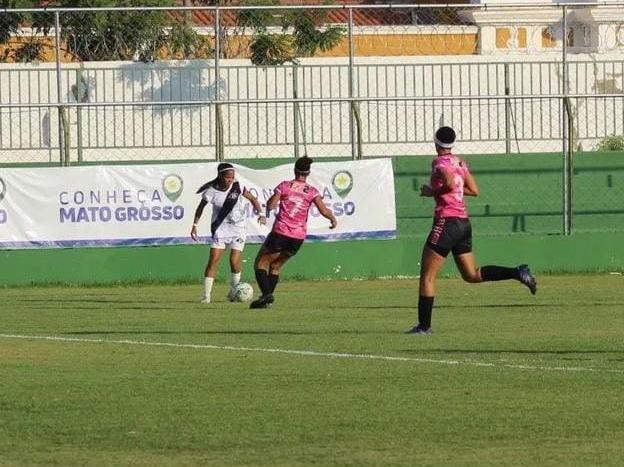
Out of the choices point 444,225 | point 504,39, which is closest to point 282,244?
point 444,225

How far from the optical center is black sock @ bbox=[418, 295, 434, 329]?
1574 cm

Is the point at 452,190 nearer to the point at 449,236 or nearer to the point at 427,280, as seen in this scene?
the point at 449,236

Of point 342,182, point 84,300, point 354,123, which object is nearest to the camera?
point 84,300

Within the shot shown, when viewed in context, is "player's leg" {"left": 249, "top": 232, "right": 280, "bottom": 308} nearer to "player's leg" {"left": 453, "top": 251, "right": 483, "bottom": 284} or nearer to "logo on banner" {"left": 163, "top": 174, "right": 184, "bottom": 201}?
"player's leg" {"left": 453, "top": 251, "right": 483, "bottom": 284}

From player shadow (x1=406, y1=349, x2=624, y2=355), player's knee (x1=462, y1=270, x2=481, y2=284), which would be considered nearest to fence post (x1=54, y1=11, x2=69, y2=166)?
player's knee (x1=462, y1=270, x2=481, y2=284)

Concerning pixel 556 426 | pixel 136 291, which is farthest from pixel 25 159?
pixel 556 426

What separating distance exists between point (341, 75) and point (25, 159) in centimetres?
645

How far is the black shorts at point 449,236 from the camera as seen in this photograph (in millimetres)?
15859

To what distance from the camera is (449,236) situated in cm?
1591

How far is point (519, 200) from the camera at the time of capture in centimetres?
2823

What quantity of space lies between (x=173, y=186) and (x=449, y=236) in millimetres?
11459

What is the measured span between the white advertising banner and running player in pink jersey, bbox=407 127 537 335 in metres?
10.9

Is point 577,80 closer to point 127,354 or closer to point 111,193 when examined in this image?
point 111,193

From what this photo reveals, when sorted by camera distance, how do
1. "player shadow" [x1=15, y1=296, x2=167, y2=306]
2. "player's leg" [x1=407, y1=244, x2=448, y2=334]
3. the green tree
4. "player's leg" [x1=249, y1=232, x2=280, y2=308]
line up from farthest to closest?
the green tree → "player shadow" [x1=15, y1=296, x2=167, y2=306] → "player's leg" [x1=249, y1=232, x2=280, y2=308] → "player's leg" [x1=407, y1=244, x2=448, y2=334]
